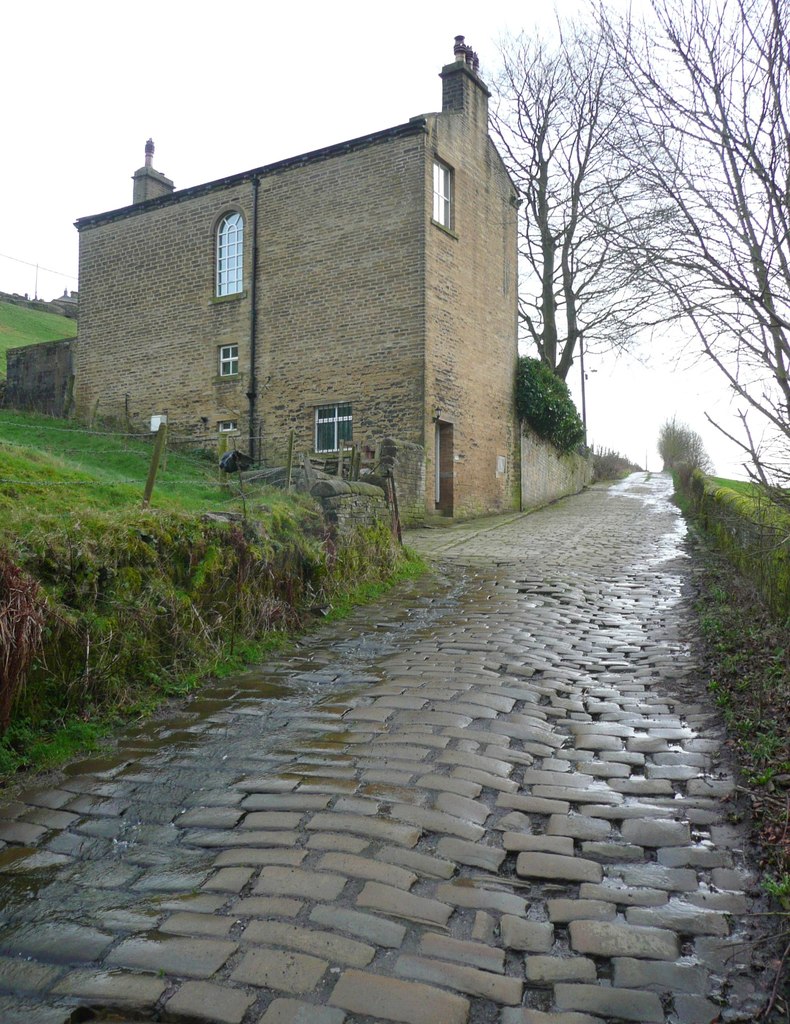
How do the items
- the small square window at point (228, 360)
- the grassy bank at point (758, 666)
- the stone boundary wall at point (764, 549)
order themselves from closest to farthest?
the grassy bank at point (758, 666), the stone boundary wall at point (764, 549), the small square window at point (228, 360)

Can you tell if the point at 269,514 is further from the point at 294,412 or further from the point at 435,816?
the point at 294,412

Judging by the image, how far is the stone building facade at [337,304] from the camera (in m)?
18.5

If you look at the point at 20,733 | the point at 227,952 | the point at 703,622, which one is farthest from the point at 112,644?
the point at 703,622

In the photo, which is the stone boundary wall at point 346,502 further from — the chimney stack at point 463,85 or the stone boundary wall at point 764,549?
the chimney stack at point 463,85

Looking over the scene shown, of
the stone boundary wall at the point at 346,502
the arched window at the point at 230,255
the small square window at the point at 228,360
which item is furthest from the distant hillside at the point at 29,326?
the stone boundary wall at the point at 346,502

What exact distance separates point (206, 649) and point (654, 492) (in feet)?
95.6

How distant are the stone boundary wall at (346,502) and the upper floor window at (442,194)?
34.3ft

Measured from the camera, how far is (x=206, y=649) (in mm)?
6316

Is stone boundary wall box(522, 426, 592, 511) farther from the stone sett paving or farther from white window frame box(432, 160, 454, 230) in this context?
the stone sett paving

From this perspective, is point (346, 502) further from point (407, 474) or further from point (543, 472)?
point (543, 472)

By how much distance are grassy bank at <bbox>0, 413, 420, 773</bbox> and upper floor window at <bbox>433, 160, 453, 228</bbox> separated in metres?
12.3

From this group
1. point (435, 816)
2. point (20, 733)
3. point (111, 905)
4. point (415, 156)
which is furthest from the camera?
point (415, 156)

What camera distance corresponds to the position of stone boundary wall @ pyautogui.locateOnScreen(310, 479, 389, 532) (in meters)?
9.88

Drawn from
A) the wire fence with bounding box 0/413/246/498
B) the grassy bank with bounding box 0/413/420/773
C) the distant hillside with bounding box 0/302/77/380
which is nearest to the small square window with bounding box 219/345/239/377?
the wire fence with bounding box 0/413/246/498
